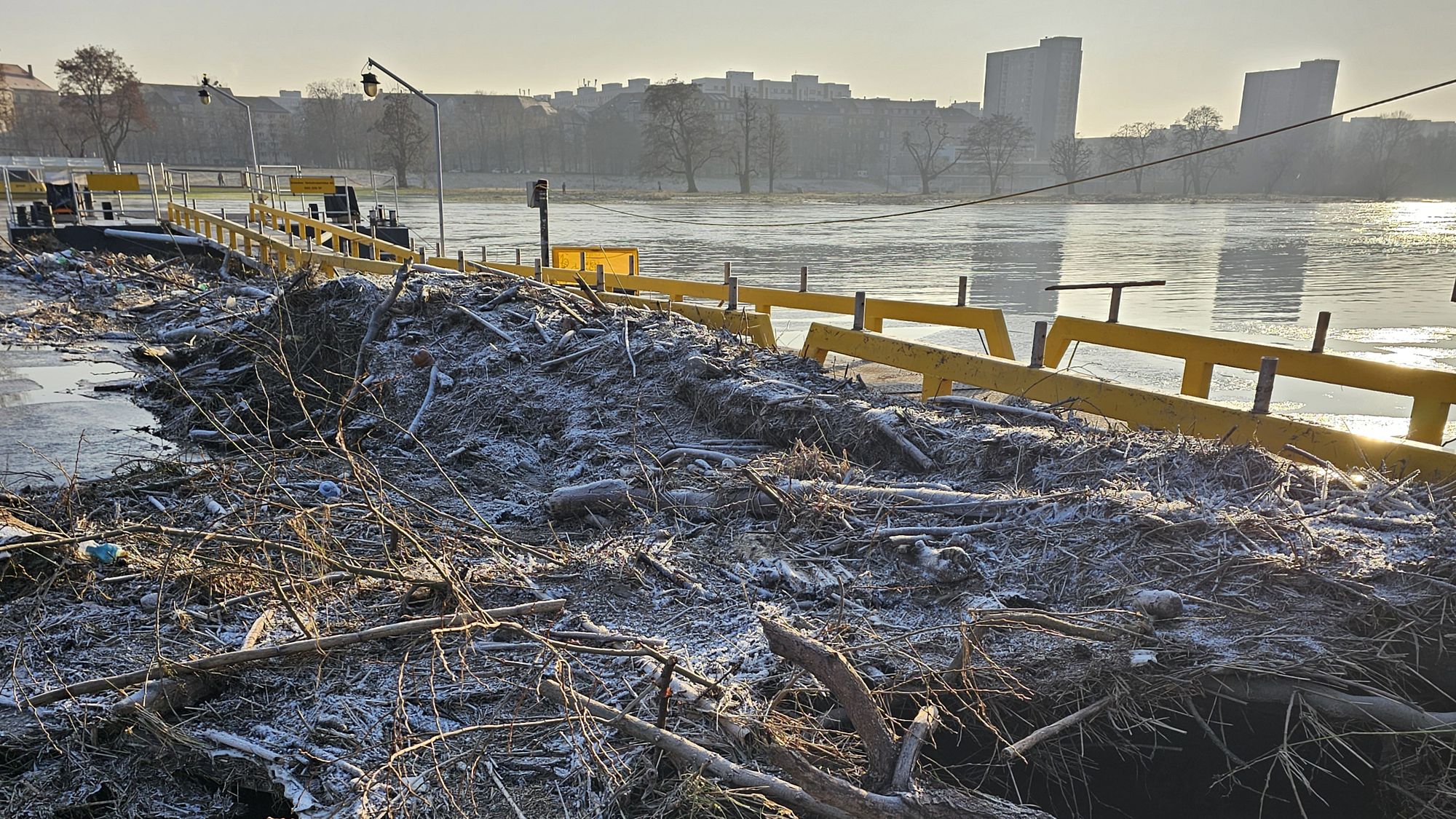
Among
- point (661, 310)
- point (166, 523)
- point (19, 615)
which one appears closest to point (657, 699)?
point (19, 615)

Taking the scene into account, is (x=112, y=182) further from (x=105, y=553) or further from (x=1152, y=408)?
(x=1152, y=408)

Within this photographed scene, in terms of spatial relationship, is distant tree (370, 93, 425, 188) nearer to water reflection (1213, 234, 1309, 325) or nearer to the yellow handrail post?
water reflection (1213, 234, 1309, 325)

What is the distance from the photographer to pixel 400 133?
270 ft

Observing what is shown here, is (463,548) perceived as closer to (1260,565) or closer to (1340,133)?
(1260,565)

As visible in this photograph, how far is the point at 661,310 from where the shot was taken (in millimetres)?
9656

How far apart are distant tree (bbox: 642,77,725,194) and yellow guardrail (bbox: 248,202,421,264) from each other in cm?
7069

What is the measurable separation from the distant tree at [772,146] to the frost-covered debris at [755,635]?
101337 millimetres

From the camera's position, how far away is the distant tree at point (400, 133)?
83.0 m

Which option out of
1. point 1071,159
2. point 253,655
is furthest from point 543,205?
point 1071,159

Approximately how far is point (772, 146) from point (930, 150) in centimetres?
2111

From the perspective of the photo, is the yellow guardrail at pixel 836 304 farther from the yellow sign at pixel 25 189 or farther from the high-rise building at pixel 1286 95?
the high-rise building at pixel 1286 95

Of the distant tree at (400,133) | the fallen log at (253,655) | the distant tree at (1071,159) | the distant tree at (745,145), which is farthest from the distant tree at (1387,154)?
the fallen log at (253,655)

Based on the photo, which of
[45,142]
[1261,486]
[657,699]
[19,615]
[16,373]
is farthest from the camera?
[45,142]

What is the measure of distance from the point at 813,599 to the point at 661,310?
18.7ft
